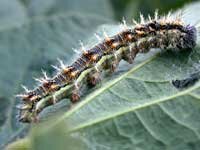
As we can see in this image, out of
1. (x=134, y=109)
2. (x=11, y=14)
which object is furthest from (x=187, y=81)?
(x=11, y=14)

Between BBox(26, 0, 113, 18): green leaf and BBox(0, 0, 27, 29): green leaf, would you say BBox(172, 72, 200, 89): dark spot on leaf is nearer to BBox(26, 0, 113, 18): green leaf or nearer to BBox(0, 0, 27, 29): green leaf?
BBox(0, 0, 27, 29): green leaf

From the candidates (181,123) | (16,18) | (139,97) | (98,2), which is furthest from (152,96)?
(98,2)

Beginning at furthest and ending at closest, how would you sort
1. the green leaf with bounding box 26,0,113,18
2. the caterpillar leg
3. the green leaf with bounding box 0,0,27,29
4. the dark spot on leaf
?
the green leaf with bounding box 26,0,113,18
the green leaf with bounding box 0,0,27,29
the caterpillar leg
the dark spot on leaf

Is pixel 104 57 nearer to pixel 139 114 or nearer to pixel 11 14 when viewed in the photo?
pixel 139 114

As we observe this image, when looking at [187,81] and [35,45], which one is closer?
[187,81]

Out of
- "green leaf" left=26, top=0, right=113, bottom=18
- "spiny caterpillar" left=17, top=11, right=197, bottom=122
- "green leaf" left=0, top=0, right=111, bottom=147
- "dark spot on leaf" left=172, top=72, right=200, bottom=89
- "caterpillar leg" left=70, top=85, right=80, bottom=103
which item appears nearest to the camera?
"dark spot on leaf" left=172, top=72, right=200, bottom=89

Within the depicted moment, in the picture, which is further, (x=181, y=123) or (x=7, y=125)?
(x=7, y=125)

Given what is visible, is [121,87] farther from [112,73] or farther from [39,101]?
[39,101]

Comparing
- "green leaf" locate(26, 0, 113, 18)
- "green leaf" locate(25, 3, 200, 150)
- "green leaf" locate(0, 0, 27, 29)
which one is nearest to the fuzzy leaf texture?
"green leaf" locate(25, 3, 200, 150)
